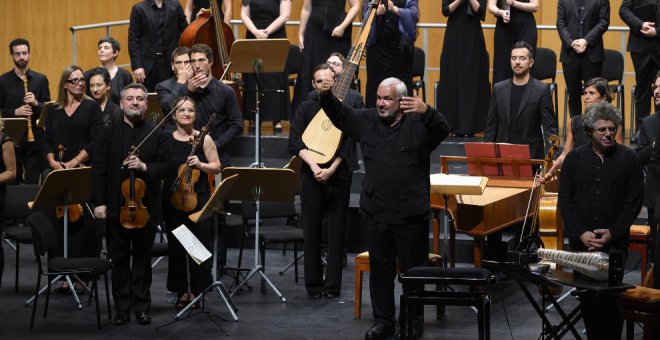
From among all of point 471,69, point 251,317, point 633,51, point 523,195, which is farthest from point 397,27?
point 251,317

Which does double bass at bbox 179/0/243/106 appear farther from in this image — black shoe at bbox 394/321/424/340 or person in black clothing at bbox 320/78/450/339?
black shoe at bbox 394/321/424/340

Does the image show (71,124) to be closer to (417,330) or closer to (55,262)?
(55,262)

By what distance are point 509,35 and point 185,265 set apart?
3.85 metres

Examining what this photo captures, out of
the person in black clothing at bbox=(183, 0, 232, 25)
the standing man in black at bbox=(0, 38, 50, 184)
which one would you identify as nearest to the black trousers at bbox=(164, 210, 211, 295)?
the standing man in black at bbox=(0, 38, 50, 184)

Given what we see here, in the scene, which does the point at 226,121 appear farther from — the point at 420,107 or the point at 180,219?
the point at 420,107

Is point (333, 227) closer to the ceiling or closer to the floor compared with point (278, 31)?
closer to the floor

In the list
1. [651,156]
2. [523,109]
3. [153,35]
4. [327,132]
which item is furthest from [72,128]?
[651,156]

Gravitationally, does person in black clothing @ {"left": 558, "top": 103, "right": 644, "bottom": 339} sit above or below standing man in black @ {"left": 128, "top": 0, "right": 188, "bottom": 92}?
below

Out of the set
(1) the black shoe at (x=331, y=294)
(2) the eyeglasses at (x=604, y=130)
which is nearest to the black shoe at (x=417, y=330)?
(1) the black shoe at (x=331, y=294)

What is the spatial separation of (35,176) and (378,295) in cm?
426

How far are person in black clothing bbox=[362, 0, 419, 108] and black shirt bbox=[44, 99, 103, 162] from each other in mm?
2528

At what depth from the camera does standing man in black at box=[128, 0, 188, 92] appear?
1048cm

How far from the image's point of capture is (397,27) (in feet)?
31.7

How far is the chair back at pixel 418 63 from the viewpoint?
1104 cm
